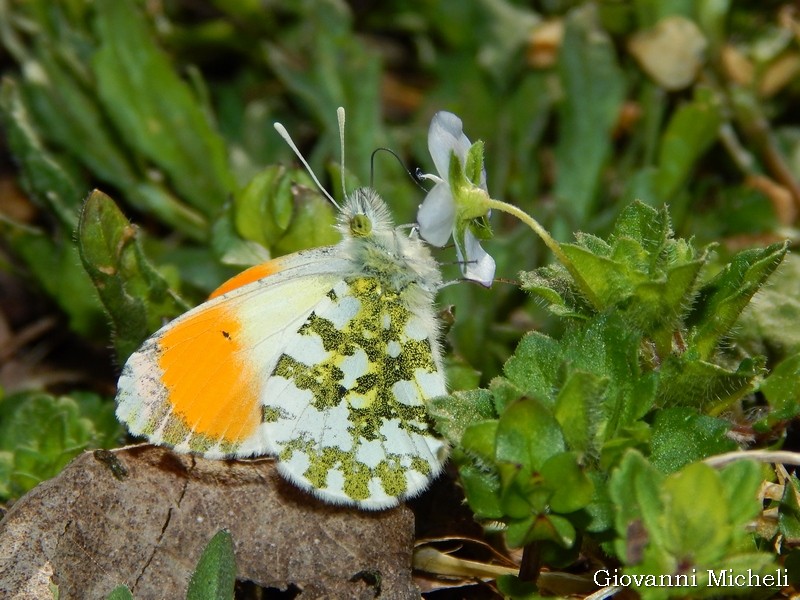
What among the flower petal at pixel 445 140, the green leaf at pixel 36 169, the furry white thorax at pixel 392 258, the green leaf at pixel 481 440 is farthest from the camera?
the green leaf at pixel 36 169

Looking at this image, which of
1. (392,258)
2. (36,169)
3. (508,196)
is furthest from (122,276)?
(508,196)

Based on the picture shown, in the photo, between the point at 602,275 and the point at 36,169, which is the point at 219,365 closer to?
the point at 602,275

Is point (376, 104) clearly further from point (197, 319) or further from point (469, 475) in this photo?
point (469, 475)

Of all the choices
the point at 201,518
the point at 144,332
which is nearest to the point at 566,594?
the point at 201,518

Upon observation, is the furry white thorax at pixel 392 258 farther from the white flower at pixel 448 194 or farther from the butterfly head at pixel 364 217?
the white flower at pixel 448 194

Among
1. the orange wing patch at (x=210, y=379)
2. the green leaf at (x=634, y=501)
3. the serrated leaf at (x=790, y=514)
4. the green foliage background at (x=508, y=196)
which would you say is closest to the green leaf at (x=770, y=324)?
the green foliage background at (x=508, y=196)

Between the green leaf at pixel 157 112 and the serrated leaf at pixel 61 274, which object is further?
the green leaf at pixel 157 112

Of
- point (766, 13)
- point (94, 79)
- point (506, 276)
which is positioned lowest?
point (506, 276)
